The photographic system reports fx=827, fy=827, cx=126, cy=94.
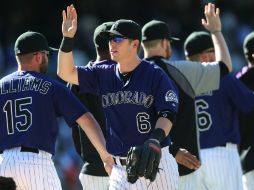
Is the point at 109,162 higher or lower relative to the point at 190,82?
lower

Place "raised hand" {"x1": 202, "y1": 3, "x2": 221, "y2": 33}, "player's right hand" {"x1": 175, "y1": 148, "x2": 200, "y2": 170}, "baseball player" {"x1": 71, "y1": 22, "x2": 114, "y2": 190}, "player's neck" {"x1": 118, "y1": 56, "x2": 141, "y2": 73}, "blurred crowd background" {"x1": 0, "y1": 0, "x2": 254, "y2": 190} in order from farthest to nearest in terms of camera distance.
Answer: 1. "blurred crowd background" {"x1": 0, "y1": 0, "x2": 254, "y2": 190}
2. "baseball player" {"x1": 71, "y1": 22, "x2": 114, "y2": 190}
3. "raised hand" {"x1": 202, "y1": 3, "x2": 221, "y2": 33}
4. "player's right hand" {"x1": 175, "y1": 148, "x2": 200, "y2": 170}
5. "player's neck" {"x1": 118, "y1": 56, "x2": 141, "y2": 73}

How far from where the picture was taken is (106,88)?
600 centimetres

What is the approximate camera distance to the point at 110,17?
1486 cm

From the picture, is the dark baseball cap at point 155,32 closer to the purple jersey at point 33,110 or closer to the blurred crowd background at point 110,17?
the purple jersey at point 33,110

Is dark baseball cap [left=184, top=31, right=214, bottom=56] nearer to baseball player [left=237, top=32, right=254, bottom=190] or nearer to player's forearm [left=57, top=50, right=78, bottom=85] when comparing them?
baseball player [left=237, top=32, right=254, bottom=190]

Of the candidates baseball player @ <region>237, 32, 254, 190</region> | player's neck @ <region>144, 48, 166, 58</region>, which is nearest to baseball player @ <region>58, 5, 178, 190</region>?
player's neck @ <region>144, 48, 166, 58</region>

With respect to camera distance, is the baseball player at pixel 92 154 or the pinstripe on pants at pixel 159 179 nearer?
the pinstripe on pants at pixel 159 179

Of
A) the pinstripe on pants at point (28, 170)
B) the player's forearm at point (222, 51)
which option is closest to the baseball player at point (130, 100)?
the pinstripe on pants at point (28, 170)

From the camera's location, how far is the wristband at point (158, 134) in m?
5.49

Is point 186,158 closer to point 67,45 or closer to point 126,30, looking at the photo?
point 126,30

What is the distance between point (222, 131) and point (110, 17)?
754cm

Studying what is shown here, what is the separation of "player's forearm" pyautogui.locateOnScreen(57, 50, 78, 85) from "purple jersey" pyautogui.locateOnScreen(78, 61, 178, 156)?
297 millimetres

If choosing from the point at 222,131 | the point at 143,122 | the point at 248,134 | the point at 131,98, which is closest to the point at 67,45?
the point at 131,98

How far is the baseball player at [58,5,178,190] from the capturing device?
19.0 ft
